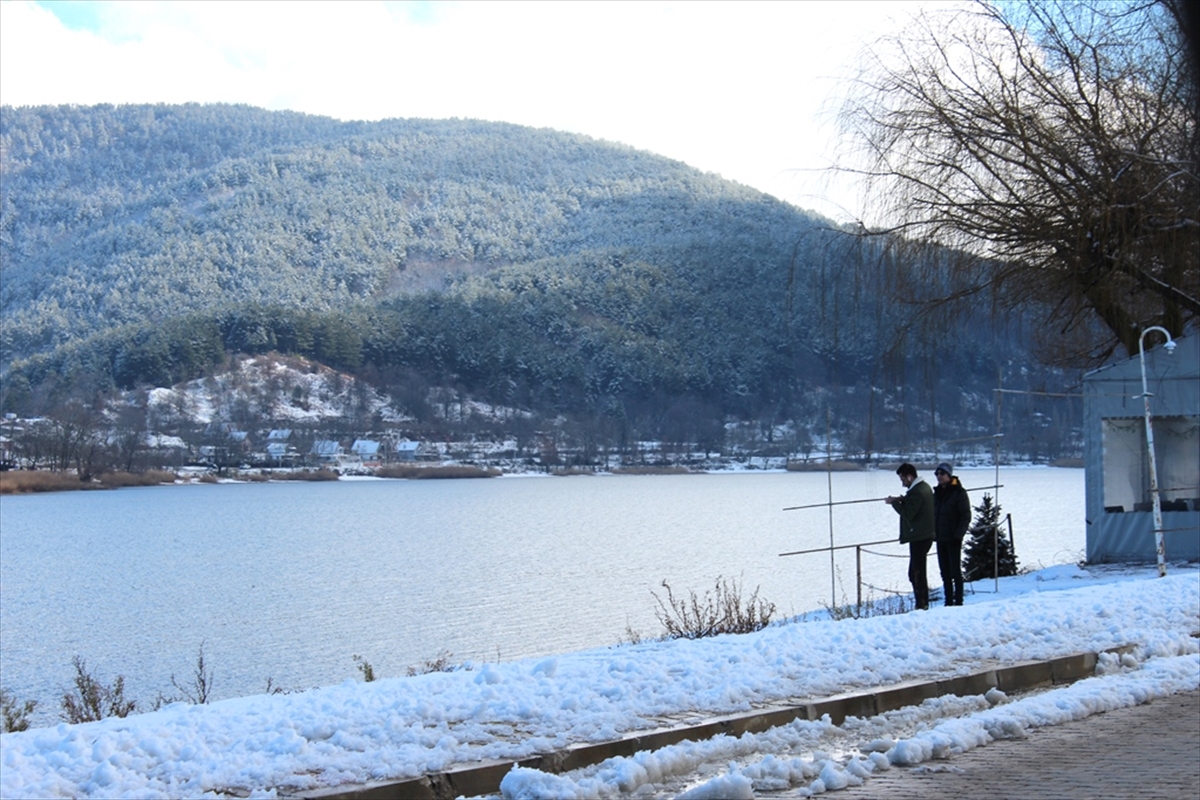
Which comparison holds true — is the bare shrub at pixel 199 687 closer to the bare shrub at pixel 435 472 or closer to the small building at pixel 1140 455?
the small building at pixel 1140 455

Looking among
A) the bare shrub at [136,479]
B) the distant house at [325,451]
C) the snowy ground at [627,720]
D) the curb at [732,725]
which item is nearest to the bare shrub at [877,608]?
the snowy ground at [627,720]

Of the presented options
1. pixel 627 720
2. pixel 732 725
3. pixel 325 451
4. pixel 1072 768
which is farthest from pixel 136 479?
pixel 1072 768

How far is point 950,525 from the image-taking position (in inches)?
608

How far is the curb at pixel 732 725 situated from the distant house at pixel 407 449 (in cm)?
13387

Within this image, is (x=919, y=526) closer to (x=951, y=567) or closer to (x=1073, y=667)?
(x=951, y=567)

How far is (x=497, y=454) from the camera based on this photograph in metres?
145

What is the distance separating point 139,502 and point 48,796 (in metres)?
93.5

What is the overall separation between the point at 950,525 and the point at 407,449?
131138 millimetres

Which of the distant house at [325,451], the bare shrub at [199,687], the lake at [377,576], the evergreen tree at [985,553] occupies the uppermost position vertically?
the distant house at [325,451]

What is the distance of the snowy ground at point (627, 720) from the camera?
20.3 ft

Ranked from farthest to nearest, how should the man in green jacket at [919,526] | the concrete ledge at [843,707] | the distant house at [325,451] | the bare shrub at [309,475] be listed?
the distant house at [325,451], the bare shrub at [309,475], the man in green jacket at [919,526], the concrete ledge at [843,707]

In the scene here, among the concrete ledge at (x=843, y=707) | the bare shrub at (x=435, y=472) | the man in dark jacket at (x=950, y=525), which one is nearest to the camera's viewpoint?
the concrete ledge at (x=843, y=707)

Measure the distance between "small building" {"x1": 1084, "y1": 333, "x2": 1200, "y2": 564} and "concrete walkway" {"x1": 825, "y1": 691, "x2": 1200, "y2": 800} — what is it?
12.7 metres

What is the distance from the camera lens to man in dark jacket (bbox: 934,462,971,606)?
1535 centimetres
